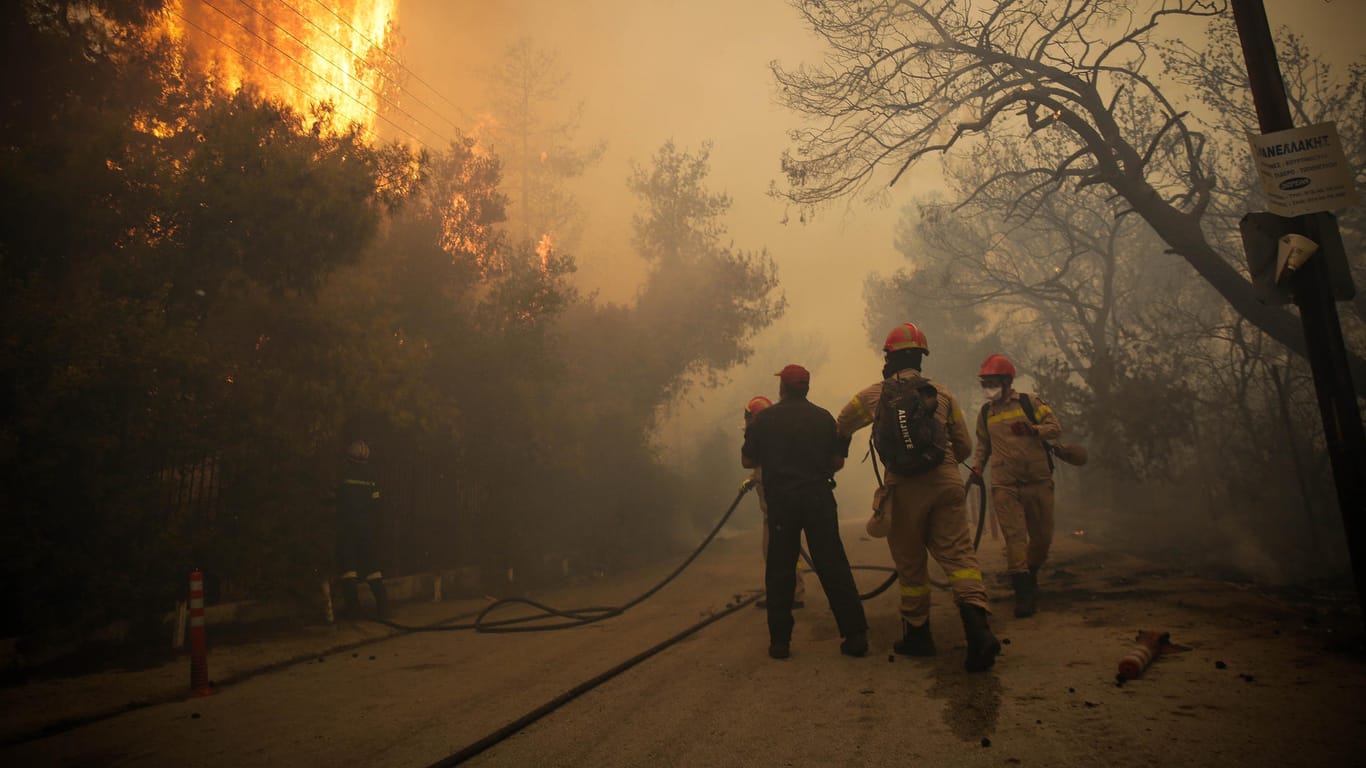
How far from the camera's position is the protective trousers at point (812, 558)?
538 centimetres

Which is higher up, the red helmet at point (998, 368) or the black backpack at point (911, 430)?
the red helmet at point (998, 368)

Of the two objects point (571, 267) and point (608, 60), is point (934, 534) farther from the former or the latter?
point (608, 60)

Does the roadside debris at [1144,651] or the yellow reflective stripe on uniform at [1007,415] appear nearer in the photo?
the roadside debris at [1144,651]

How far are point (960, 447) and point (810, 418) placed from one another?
3.70 ft

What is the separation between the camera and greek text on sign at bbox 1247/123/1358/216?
4.48m

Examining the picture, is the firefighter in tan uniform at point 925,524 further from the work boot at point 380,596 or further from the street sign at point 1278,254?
the work boot at point 380,596

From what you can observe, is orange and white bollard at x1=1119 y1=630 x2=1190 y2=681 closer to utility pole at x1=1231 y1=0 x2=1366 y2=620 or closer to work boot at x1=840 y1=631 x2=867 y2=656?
utility pole at x1=1231 y1=0 x2=1366 y2=620

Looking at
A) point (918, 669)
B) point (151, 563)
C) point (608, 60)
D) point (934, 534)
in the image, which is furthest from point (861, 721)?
point (608, 60)

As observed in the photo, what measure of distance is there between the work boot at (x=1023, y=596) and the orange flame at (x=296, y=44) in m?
12.3

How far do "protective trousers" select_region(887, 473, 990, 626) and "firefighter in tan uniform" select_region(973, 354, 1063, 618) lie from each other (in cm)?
165

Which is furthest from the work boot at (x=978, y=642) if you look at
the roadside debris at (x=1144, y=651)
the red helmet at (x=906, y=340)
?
the red helmet at (x=906, y=340)

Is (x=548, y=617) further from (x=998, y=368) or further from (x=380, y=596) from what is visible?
(x=998, y=368)

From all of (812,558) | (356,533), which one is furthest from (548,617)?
(812,558)

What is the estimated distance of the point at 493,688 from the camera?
4965mm
